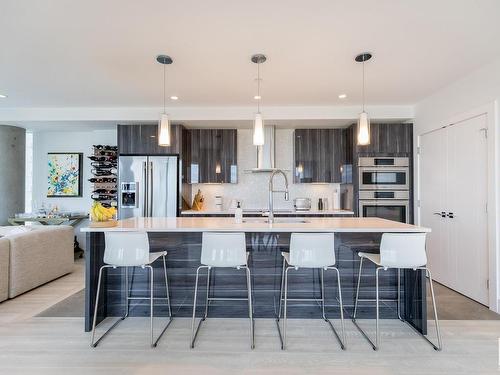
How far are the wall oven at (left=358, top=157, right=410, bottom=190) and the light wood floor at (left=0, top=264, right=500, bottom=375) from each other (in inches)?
88.8

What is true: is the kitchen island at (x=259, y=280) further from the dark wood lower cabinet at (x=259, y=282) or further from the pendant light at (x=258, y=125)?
the pendant light at (x=258, y=125)

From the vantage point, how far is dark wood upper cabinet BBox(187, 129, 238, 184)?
5.07 metres

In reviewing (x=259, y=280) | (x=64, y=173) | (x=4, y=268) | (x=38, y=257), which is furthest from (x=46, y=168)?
(x=259, y=280)

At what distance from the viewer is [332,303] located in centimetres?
274

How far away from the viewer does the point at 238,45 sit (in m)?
2.63

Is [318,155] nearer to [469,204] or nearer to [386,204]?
[386,204]

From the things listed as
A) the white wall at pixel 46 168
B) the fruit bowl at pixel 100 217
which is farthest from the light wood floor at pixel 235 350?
the white wall at pixel 46 168

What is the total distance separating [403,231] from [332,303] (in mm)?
980

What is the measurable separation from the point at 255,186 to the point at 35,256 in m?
3.51

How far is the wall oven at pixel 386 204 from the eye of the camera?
4.46 meters

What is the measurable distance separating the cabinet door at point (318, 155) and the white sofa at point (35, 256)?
3942 mm

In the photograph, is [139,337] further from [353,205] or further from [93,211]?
[353,205]

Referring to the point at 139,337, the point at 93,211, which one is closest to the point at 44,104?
the point at 93,211

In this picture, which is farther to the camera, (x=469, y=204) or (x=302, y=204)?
(x=302, y=204)
